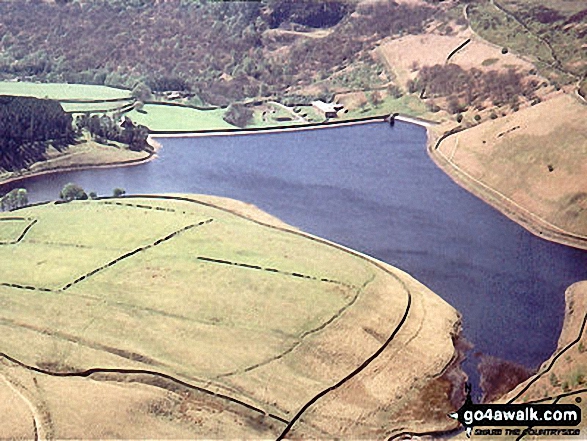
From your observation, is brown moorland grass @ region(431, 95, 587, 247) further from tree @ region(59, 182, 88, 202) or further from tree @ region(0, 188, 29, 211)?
tree @ region(0, 188, 29, 211)

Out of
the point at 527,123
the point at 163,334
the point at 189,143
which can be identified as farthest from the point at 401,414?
the point at 189,143

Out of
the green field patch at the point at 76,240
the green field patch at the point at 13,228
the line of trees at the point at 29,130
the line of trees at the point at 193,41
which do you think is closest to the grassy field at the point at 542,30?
the line of trees at the point at 193,41

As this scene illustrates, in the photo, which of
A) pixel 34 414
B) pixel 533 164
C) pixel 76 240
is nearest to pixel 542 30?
pixel 533 164

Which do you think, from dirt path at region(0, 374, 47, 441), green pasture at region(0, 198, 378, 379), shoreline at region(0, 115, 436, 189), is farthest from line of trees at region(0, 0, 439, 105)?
dirt path at region(0, 374, 47, 441)

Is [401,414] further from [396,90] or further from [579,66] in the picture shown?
[396,90]

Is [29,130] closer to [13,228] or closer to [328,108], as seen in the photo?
[13,228]

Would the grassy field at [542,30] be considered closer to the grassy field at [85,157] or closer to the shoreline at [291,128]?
the shoreline at [291,128]
